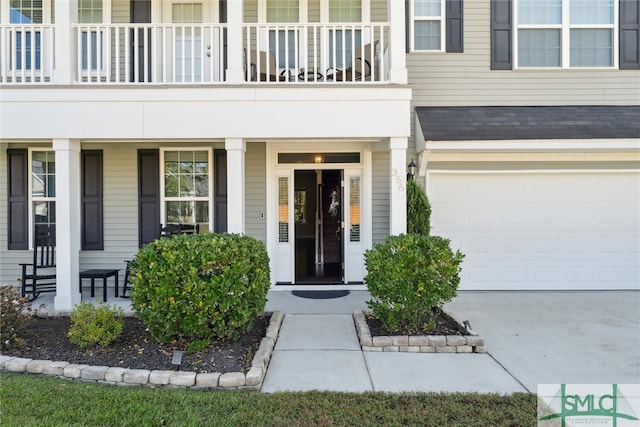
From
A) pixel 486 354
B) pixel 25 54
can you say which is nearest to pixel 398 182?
pixel 486 354

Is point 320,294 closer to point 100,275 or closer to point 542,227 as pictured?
point 100,275

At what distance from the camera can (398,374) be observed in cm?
378

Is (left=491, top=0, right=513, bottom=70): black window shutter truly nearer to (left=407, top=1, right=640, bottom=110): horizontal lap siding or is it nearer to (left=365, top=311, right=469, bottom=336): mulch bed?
(left=407, top=1, right=640, bottom=110): horizontal lap siding

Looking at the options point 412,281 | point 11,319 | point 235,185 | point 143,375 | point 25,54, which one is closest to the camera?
point 143,375

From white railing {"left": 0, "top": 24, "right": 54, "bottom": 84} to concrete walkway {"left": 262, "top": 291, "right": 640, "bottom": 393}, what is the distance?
4.95m

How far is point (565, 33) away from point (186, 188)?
733 centimetres

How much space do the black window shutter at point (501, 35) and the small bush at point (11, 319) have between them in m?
7.89

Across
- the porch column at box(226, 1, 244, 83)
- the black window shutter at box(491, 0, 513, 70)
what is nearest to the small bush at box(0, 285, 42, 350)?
the porch column at box(226, 1, 244, 83)

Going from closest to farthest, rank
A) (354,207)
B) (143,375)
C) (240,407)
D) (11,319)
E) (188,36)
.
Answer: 1. (240,407)
2. (143,375)
3. (11,319)
4. (188,36)
5. (354,207)

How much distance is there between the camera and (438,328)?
4.76 m

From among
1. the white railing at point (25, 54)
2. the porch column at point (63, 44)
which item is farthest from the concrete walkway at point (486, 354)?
the white railing at point (25, 54)

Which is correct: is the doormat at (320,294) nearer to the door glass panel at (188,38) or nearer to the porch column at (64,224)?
the porch column at (64,224)

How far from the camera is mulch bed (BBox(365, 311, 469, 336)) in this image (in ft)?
15.1

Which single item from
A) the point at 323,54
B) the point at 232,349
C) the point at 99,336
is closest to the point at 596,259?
the point at 323,54
